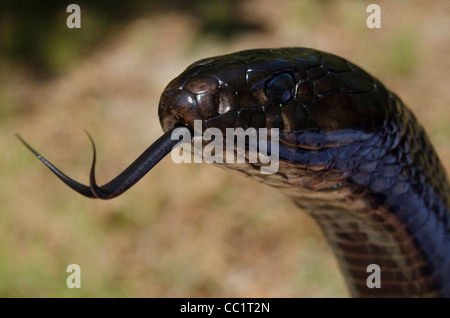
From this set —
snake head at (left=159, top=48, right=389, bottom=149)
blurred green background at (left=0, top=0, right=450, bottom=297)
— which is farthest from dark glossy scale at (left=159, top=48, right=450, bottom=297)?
blurred green background at (left=0, top=0, right=450, bottom=297)

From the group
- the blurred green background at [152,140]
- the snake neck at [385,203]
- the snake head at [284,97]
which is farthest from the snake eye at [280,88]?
the blurred green background at [152,140]

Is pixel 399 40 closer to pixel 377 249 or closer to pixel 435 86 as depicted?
pixel 435 86

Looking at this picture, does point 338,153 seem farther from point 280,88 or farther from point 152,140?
point 152,140

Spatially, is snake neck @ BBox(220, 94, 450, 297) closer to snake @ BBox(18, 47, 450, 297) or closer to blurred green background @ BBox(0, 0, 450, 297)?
snake @ BBox(18, 47, 450, 297)

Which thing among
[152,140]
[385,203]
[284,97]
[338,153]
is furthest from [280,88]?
[152,140]

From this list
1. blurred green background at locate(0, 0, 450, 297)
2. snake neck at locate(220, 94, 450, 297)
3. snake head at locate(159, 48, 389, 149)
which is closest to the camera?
snake head at locate(159, 48, 389, 149)

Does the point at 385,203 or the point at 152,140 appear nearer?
the point at 385,203

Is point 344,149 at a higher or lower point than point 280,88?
lower

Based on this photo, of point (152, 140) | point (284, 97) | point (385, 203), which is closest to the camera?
point (284, 97)
